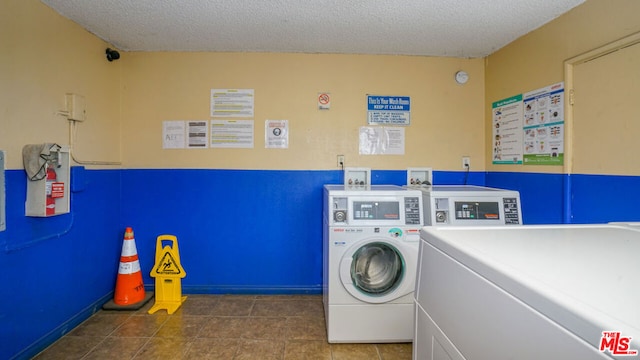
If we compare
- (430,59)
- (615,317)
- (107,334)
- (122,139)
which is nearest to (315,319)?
(107,334)

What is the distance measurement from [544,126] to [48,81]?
359 cm

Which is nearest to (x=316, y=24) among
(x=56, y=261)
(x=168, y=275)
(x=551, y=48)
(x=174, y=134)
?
(x=174, y=134)

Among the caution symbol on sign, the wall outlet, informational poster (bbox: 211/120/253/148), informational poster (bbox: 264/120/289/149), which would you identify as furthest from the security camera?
the wall outlet

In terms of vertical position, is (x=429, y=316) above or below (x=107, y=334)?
above

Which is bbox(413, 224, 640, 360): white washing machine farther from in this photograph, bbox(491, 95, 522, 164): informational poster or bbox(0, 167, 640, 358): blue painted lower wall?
bbox(0, 167, 640, 358): blue painted lower wall

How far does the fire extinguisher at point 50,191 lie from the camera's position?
6.36 feet

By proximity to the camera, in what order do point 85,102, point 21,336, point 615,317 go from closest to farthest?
1. point 615,317
2. point 21,336
3. point 85,102

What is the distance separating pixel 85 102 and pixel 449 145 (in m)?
3.23

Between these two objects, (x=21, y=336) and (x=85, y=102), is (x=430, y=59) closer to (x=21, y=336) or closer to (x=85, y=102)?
→ (x=85, y=102)

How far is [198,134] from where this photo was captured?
9.31ft

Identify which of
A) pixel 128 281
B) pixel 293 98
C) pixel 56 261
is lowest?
pixel 128 281

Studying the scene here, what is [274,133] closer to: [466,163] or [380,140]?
[380,140]

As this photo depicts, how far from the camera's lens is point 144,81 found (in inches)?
111

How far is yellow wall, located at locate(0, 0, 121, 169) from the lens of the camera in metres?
1.79
